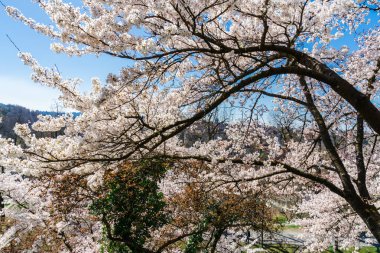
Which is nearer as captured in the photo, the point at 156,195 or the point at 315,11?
the point at 315,11

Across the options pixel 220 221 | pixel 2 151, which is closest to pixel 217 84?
pixel 2 151

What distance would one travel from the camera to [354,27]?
6156 millimetres

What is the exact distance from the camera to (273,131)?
11.4 metres

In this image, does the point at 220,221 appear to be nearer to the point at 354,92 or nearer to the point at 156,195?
the point at 156,195

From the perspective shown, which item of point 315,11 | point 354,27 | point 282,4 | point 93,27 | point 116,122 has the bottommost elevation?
point 116,122

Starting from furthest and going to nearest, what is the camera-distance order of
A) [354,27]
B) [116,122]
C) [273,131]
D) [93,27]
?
[273,131] → [354,27] → [116,122] → [93,27]

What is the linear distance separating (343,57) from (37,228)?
1033 centimetres

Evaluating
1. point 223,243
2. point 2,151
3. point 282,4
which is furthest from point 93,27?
point 223,243

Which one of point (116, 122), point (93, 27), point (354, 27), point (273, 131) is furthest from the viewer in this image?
point (273, 131)

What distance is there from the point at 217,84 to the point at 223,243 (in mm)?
8543

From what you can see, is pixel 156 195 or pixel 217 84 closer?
pixel 217 84

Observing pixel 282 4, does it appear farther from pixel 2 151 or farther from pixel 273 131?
pixel 273 131

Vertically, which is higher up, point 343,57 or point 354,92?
point 343,57

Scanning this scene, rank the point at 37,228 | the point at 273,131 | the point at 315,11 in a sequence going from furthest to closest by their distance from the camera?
the point at 273,131 → the point at 37,228 → the point at 315,11
